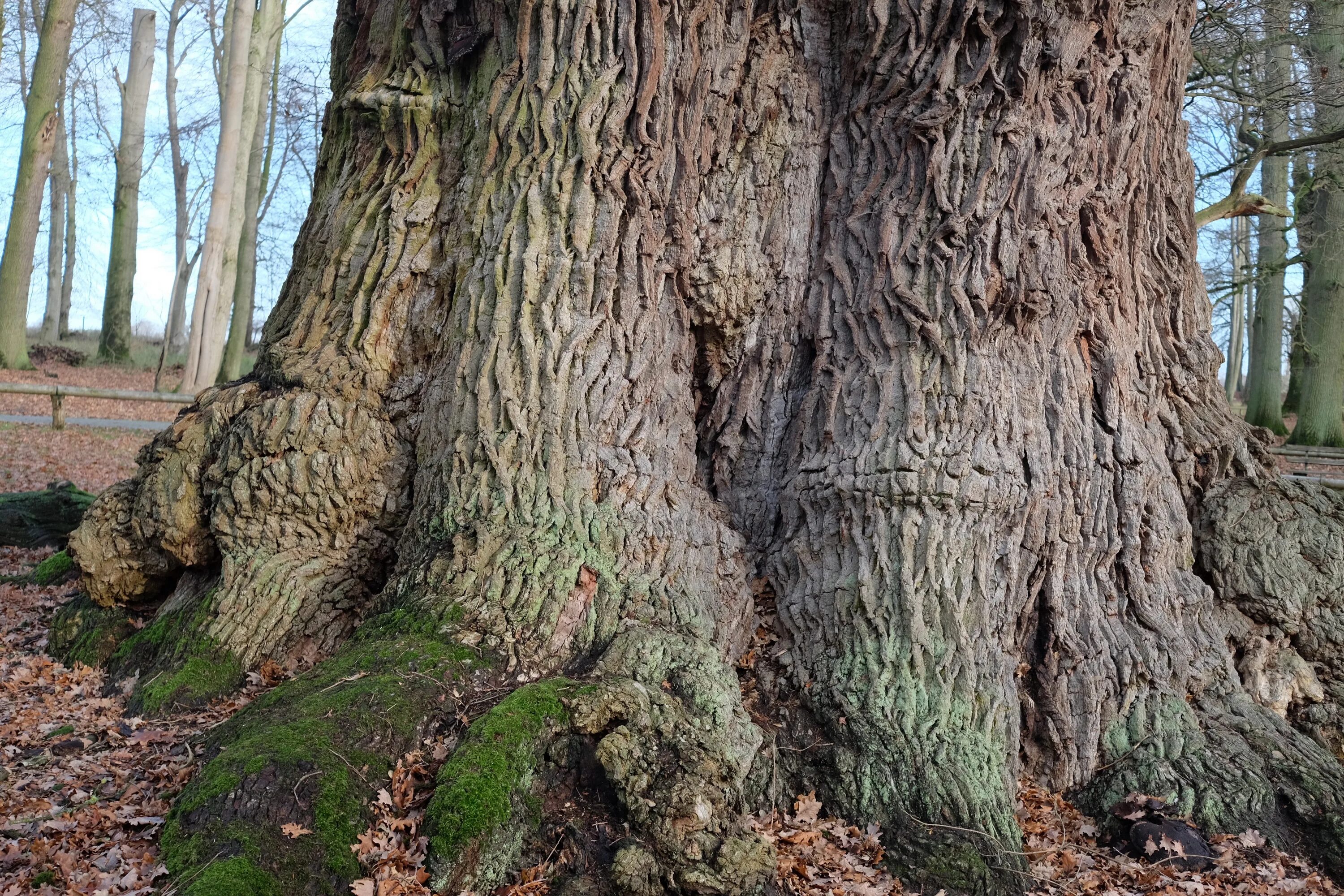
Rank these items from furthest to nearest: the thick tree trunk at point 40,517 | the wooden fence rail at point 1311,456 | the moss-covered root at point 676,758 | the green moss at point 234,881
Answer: the wooden fence rail at point 1311,456 < the thick tree trunk at point 40,517 < the moss-covered root at point 676,758 < the green moss at point 234,881

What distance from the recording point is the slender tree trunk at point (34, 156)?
1541 centimetres

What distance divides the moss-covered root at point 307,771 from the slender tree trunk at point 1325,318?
16.4 meters

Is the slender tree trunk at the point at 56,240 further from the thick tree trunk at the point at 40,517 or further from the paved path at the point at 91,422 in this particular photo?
the thick tree trunk at the point at 40,517

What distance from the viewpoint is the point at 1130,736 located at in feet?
15.4

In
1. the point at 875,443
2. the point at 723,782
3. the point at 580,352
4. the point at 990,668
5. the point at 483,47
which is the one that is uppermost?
the point at 483,47

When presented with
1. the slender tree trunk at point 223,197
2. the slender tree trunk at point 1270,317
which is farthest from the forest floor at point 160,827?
the slender tree trunk at point 1270,317

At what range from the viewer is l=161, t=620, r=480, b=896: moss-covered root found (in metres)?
3.04

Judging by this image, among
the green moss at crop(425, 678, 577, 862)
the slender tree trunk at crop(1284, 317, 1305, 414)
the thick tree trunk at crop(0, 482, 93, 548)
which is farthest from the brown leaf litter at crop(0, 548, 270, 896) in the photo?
the slender tree trunk at crop(1284, 317, 1305, 414)

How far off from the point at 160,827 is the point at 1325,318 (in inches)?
783

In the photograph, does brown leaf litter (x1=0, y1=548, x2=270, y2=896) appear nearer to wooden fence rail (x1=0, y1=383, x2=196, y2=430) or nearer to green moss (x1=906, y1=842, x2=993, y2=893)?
green moss (x1=906, y1=842, x2=993, y2=893)

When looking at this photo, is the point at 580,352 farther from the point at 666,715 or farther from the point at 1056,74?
the point at 1056,74

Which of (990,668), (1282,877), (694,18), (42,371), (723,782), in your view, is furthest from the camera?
(42,371)

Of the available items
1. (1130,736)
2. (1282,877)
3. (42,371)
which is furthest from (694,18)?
(42,371)

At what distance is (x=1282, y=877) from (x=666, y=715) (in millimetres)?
2842
